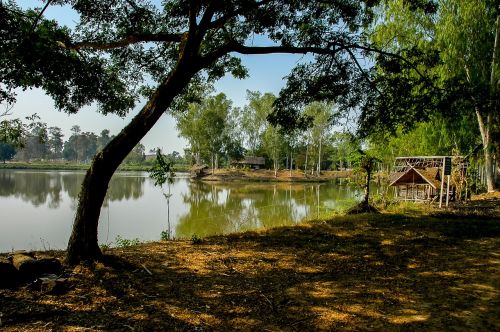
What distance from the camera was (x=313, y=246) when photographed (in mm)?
6793

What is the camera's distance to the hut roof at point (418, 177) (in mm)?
15938

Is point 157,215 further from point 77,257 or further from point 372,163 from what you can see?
point 77,257

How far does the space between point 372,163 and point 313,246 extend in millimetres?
6223

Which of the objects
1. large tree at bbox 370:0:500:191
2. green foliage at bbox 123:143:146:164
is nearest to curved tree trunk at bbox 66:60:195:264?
large tree at bbox 370:0:500:191

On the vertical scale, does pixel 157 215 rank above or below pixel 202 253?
below

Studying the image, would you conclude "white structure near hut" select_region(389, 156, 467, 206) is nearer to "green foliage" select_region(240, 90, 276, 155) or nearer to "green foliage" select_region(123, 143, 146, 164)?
"green foliage" select_region(240, 90, 276, 155)

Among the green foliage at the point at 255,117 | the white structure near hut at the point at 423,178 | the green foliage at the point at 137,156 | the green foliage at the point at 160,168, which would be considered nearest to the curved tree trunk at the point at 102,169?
the green foliage at the point at 160,168

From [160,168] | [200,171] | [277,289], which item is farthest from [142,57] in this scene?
[200,171]

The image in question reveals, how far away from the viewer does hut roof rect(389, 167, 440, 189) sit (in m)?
15.9

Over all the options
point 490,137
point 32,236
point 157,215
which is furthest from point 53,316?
point 490,137

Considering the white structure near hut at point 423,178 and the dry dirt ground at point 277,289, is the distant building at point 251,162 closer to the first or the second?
the white structure near hut at point 423,178

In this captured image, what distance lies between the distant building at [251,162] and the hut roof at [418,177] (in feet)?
159

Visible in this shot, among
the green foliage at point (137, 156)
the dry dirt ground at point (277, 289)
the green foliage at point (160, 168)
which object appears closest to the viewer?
the dry dirt ground at point (277, 289)

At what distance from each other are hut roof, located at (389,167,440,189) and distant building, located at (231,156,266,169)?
159 feet
